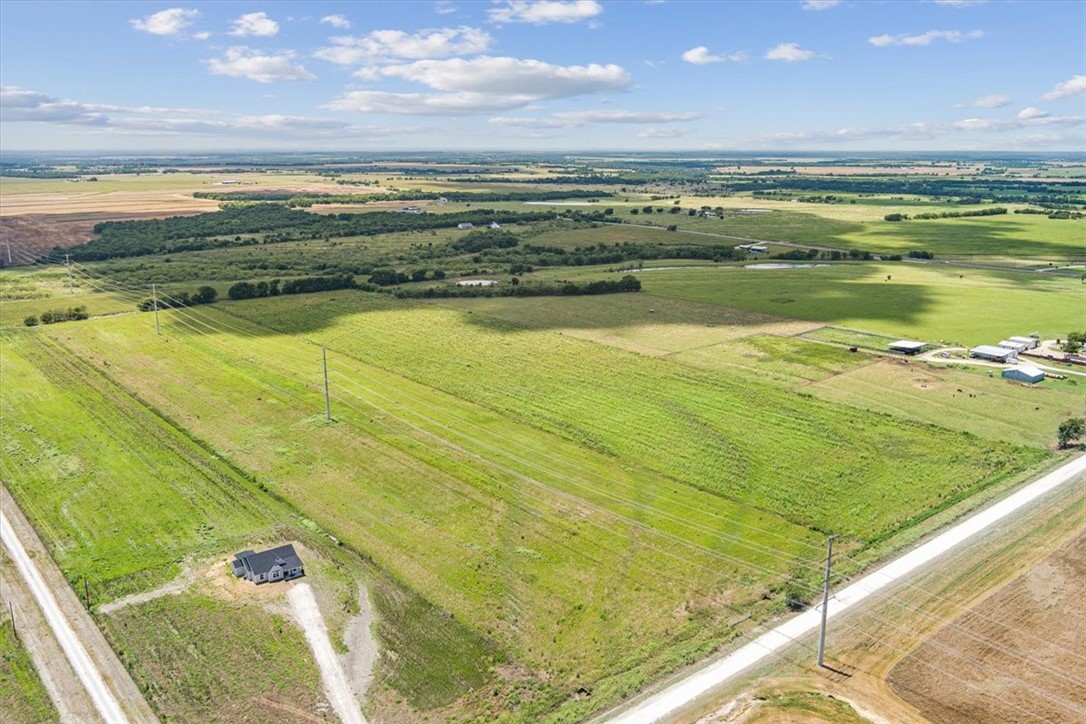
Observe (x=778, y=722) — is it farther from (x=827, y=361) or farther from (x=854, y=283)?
(x=854, y=283)

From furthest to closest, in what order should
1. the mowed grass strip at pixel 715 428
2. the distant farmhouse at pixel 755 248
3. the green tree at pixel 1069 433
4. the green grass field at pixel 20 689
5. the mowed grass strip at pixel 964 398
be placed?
1. the distant farmhouse at pixel 755 248
2. the mowed grass strip at pixel 964 398
3. the green tree at pixel 1069 433
4. the mowed grass strip at pixel 715 428
5. the green grass field at pixel 20 689

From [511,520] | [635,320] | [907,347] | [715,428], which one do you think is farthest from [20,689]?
[907,347]

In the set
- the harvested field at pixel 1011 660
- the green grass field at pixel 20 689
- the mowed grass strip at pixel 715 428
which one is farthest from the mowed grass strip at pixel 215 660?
the mowed grass strip at pixel 715 428

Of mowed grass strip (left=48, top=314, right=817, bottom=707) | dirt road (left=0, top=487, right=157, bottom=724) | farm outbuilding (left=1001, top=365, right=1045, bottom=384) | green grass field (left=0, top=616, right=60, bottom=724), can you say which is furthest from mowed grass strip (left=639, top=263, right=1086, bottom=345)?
green grass field (left=0, top=616, right=60, bottom=724)

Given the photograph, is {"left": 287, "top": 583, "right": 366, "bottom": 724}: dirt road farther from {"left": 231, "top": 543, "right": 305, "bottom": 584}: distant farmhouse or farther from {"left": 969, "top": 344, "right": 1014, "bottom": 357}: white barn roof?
{"left": 969, "top": 344, "right": 1014, "bottom": 357}: white barn roof

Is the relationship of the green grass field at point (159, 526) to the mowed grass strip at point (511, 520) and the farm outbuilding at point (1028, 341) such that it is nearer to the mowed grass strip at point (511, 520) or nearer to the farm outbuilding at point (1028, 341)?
the mowed grass strip at point (511, 520)

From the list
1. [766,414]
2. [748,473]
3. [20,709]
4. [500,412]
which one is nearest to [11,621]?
[20,709]

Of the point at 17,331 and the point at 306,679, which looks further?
the point at 17,331
